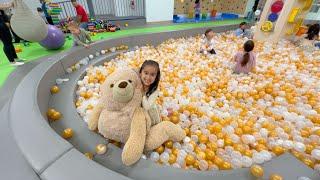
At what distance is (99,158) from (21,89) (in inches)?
39.6

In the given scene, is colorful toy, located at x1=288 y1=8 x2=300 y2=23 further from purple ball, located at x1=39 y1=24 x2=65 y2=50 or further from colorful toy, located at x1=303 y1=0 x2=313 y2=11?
purple ball, located at x1=39 y1=24 x2=65 y2=50

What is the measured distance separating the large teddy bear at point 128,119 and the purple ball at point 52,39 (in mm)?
2595

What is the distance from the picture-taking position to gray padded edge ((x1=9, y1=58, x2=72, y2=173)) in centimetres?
115

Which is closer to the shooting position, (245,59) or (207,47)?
(245,59)

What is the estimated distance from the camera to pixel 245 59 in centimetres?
266

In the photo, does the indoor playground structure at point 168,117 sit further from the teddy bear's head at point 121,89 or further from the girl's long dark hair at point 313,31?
the girl's long dark hair at point 313,31

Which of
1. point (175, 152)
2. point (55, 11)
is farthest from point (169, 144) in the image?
point (55, 11)

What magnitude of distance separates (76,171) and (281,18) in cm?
458


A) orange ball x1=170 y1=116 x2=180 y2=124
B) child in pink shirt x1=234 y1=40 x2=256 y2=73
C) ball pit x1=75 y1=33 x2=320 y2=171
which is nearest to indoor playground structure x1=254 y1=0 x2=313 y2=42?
ball pit x1=75 y1=33 x2=320 y2=171

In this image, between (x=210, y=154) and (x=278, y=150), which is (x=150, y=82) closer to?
(x=210, y=154)

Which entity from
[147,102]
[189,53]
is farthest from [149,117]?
[189,53]

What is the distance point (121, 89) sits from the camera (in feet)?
3.91

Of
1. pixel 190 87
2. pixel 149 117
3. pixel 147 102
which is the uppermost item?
pixel 147 102

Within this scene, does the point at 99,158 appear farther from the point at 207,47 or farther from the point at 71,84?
the point at 207,47
